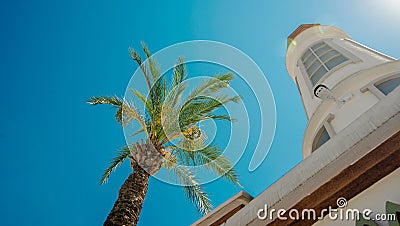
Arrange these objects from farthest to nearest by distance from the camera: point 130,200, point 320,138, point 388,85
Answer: point 130,200, point 320,138, point 388,85

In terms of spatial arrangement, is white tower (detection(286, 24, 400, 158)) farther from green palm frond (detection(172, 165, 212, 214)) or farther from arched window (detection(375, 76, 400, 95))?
green palm frond (detection(172, 165, 212, 214))

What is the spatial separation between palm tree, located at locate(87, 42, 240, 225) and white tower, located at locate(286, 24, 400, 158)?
9.12ft

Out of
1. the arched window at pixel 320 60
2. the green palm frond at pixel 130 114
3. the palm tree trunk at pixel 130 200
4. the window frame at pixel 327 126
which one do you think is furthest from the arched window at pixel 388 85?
the green palm frond at pixel 130 114

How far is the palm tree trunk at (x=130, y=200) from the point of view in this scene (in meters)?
7.64

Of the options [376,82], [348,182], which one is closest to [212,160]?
[376,82]

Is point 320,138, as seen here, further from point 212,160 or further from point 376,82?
point 212,160

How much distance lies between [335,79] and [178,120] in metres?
4.93

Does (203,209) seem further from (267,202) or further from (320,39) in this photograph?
(267,202)

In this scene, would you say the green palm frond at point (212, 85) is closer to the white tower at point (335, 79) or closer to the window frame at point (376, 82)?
the white tower at point (335, 79)

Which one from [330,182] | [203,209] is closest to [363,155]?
[330,182]

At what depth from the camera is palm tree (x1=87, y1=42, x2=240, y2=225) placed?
433 inches

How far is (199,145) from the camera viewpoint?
1159 centimetres

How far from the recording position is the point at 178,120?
37.6 ft

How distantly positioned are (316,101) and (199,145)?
3.99 meters
